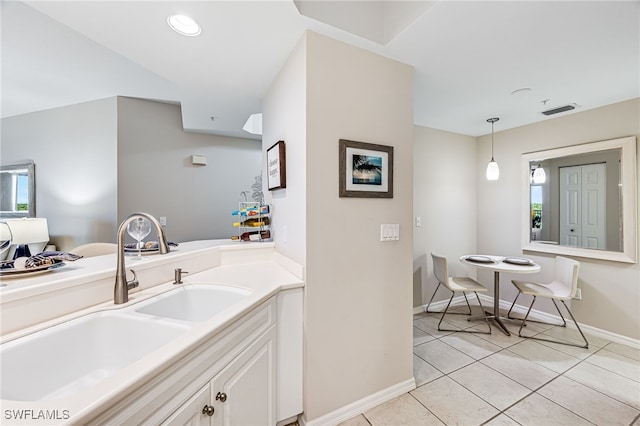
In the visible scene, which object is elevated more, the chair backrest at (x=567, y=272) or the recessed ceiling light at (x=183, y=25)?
the recessed ceiling light at (x=183, y=25)

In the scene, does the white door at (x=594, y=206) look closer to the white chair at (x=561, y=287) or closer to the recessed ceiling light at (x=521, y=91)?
the white chair at (x=561, y=287)

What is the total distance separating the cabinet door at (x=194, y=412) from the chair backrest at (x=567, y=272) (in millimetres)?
3221

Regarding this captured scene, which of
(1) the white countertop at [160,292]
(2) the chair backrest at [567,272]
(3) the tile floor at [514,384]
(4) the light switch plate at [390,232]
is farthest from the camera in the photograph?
(2) the chair backrest at [567,272]

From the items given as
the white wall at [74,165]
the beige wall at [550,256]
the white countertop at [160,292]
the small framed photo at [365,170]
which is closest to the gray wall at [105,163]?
the white wall at [74,165]

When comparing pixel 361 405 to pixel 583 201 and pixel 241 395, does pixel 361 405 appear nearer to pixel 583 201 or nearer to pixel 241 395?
pixel 241 395

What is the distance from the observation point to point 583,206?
2.76 metres

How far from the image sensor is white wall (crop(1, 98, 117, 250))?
127 inches

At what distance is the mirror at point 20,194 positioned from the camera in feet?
11.1

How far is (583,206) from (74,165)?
6206 mm

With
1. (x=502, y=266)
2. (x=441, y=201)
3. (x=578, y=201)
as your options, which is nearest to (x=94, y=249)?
(x=441, y=201)

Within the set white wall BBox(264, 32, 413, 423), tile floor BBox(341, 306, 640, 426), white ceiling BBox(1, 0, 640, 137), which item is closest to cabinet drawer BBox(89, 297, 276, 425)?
white wall BBox(264, 32, 413, 423)

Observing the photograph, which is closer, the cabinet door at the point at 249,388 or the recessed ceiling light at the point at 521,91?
the cabinet door at the point at 249,388

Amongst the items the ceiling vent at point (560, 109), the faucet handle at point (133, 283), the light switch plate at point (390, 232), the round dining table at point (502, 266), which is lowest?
the round dining table at point (502, 266)

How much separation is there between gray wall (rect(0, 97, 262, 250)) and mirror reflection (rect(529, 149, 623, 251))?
186 inches
